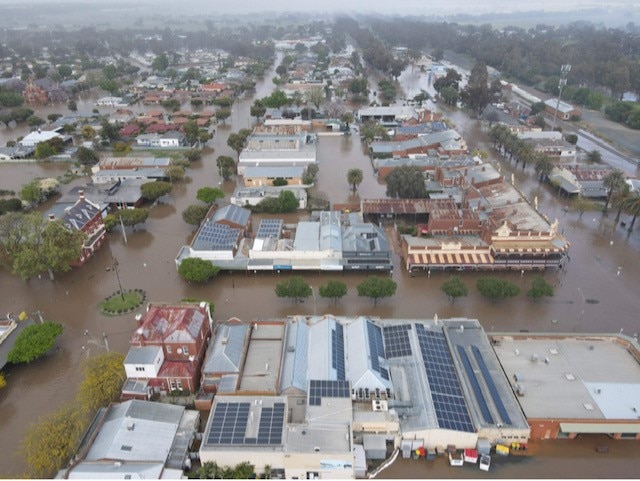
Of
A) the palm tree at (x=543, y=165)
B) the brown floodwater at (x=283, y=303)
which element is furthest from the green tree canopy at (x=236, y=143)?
the palm tree at (x=543, y=165)

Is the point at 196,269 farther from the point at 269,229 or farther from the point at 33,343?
the point at 33,343

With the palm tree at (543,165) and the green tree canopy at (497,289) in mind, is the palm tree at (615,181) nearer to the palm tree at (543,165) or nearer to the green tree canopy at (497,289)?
the palm tree at (543,165)

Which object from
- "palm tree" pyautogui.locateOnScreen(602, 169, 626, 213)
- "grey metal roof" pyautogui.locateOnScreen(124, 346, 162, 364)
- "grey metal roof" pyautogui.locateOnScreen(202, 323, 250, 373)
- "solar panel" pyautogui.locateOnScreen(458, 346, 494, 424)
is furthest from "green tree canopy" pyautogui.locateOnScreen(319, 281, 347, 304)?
"palm tree" pyautogui.locateOnScreen(602, 169, 626, 213)

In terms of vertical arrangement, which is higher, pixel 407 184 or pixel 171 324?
pixel 407 184

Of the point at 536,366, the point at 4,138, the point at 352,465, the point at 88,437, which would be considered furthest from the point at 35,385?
the point at 4,138

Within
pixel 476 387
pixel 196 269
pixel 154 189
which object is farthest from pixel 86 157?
pixel 476 387
